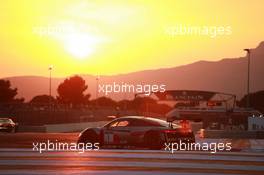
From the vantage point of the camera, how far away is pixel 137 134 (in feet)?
65.0

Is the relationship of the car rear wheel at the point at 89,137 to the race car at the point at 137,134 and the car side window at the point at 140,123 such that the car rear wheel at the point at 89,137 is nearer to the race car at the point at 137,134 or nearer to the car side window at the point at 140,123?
the race car at the point at 137,134

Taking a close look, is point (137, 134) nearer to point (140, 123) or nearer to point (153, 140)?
point (140, 123)

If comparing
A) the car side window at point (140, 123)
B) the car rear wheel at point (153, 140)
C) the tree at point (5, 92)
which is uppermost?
the tree at point (5, 92)

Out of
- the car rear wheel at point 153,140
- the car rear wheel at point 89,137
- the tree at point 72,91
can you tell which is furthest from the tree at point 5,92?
the car rear wheel at point 153,140

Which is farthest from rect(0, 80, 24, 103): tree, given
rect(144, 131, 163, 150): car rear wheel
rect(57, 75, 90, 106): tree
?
rect(144, 131, 163, 150): car rear wheel

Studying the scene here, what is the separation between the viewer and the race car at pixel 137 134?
1934cm

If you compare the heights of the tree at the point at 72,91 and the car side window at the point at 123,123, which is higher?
the tree at the point at 72,91

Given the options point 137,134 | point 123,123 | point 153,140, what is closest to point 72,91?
point 123,123

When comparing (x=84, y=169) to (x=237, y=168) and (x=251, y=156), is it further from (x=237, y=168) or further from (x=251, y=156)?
(x=251, y=156)

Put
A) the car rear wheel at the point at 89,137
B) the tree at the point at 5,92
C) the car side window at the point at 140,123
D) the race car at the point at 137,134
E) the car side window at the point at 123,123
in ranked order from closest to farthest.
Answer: the race car at the point at 137,134 → the car side window at the point at 140,123 → the car rear wheel at the point at 89,137 → the car side window at the point at 123,123 → the tree at the point at 5,92

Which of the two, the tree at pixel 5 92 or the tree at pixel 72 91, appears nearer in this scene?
the tree at pixel 5 92

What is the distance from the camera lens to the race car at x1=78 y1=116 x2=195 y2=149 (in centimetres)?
1934

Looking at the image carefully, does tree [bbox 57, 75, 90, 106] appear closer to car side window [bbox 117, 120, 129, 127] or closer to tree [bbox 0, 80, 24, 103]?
tree [bbox 0, 80, 24, 103]

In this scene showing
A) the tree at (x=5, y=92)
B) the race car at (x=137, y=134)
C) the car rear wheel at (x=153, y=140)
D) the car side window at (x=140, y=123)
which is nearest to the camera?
the car rear wheel at (x=153, y=140)
